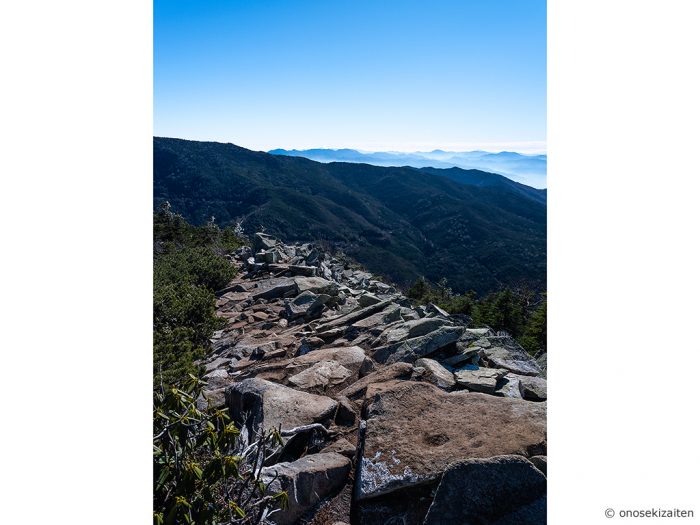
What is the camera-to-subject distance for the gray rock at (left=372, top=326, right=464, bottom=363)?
436cm

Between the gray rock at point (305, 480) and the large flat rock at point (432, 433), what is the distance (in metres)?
0.20

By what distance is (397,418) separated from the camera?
110 inches

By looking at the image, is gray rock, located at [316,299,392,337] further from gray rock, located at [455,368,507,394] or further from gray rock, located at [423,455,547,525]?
gray rock, located at [423,455,547,525]

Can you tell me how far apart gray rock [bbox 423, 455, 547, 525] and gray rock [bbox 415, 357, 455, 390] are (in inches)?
58.4

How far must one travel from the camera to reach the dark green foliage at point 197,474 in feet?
6.33

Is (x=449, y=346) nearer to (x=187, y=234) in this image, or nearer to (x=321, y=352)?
(x=321, y=352)

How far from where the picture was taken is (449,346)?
4480 millimetres

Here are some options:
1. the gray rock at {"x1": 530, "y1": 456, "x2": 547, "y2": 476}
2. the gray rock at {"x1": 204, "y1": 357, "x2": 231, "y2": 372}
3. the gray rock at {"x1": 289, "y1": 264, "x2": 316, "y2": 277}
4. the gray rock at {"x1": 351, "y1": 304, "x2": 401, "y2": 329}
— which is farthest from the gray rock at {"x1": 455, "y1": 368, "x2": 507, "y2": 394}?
the gray rock at {"x1": 289, "y1": 264, "x2": 316, "y2": 277}

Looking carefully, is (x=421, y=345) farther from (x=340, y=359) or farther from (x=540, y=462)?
(x=540, y=462)

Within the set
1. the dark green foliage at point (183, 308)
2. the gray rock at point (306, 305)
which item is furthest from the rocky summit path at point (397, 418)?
the gray rock at point (306, 305)
